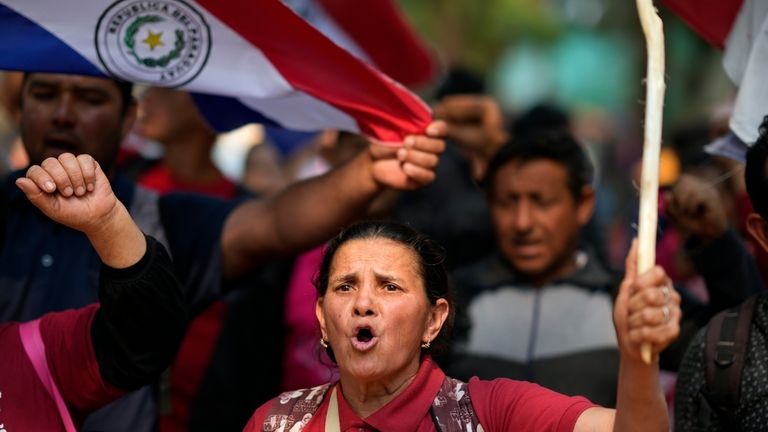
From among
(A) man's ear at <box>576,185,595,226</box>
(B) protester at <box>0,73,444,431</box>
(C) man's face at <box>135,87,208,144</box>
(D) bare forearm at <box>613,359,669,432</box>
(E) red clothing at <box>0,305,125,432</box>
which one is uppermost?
(C) man's face at <box>135,87,208,144</box>

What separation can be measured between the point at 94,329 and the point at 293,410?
1.94ft

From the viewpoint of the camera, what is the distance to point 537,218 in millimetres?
4996

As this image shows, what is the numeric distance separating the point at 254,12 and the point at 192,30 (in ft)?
0.69

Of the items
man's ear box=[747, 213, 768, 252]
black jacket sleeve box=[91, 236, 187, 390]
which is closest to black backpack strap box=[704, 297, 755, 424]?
man's ear box=[747, 213, 768, 252]

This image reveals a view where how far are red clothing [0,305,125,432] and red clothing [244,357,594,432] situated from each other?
0.49 metres

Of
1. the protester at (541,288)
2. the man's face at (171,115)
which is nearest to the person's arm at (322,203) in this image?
the protester at (541,288)

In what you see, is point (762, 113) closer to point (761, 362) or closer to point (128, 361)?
point (761, 362)

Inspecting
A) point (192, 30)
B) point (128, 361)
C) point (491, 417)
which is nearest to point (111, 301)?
point (128, 361)

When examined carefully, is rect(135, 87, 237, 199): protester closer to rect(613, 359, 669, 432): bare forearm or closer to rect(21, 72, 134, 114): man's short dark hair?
rect(21, 72, 134, 114): man's short dark hair

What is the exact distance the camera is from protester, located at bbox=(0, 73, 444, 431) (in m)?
4.20

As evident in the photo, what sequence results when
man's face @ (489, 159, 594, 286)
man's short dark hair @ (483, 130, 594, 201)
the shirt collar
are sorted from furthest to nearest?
man's short dark hair @ (483, 130, 594, 201) → man's face @ (489, 159, 594, 286) → the shirt collar

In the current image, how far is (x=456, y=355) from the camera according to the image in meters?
4.75

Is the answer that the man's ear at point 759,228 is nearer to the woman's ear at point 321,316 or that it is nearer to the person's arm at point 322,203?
the person's arm at point 322,203

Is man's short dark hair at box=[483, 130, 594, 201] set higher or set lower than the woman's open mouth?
higher
